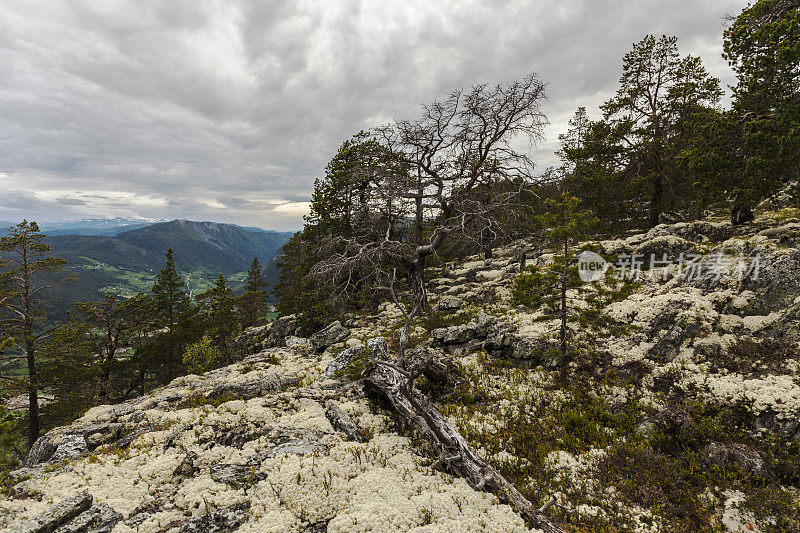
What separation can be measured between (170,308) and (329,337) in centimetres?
3372

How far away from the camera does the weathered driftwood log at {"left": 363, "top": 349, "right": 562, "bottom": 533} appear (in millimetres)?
6473

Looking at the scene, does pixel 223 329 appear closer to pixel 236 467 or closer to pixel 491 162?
pixel 236 467

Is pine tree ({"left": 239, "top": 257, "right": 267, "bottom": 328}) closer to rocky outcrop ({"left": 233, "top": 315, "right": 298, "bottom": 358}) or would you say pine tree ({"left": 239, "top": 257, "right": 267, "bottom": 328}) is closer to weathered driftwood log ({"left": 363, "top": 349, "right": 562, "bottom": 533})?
rocky outcrop ({"left": 233, "top": 315, "right": 298, "bottom": 358})

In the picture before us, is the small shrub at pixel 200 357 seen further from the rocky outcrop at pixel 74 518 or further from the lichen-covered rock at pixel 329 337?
the rocky outcrop at pixel 74 518

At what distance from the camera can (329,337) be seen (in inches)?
860

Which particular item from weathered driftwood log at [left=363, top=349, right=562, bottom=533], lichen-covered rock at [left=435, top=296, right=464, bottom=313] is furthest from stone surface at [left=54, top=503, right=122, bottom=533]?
lichen-covered rock at [left=435, top=296, right=464, bottom=313]

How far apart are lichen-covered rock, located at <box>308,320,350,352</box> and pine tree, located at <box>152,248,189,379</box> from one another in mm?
28970

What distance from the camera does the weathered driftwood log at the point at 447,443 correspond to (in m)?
6.47

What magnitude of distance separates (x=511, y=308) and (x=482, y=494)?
541 inches

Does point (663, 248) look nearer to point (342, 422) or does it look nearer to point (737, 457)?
point (737, 457)

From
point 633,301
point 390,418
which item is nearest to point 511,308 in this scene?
point 633,301

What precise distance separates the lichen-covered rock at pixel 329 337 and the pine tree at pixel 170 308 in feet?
95.0

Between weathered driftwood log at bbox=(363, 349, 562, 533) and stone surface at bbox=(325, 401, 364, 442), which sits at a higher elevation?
weathered driftwood log at bbox=(363, 349, 562, 533)

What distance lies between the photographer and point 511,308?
19234mm
